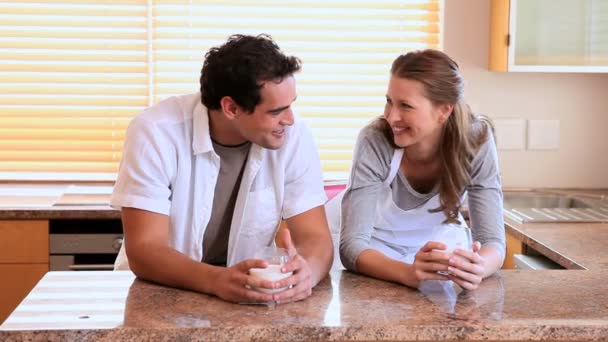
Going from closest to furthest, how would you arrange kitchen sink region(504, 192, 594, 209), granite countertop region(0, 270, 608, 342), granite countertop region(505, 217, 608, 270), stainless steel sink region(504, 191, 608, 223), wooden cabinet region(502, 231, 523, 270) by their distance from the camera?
1. granite countertop region(0, 270, 608, 342)
2. granite countertop region(505, 217, 608, 270)
3. wooden cabinet region(502, 231, 523, 270)
4. stainless steel sink region(504, 191, 608, 223)
5. kitchen sink region(504, 192, 594, 209)

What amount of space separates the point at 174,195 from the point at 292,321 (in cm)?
62

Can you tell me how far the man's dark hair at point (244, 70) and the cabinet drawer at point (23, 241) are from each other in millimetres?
1331

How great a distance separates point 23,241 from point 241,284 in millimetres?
1669

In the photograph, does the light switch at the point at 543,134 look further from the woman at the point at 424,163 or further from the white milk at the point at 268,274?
the white milk at the point at 268,274

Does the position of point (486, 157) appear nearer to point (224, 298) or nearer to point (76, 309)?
point (224, 298)

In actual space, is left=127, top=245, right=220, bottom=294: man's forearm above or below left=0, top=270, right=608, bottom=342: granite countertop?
above

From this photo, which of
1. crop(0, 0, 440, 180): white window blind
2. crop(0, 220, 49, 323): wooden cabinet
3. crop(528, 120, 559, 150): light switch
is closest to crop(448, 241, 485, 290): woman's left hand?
crop(0, 220, 49, 323): wooden cabinet

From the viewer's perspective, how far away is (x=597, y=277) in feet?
7.63

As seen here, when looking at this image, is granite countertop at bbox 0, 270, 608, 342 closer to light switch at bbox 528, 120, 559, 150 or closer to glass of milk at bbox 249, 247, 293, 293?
glass of milk at bbox 249, 247, 293, 293

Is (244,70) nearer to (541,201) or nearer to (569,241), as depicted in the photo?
(569,241)

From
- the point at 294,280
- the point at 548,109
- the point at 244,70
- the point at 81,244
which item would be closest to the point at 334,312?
the point at 294,280

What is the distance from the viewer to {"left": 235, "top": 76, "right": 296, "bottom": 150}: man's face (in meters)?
2.28

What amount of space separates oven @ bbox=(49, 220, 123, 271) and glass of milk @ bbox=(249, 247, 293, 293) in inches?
61.4

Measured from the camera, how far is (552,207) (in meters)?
3.87
